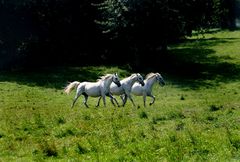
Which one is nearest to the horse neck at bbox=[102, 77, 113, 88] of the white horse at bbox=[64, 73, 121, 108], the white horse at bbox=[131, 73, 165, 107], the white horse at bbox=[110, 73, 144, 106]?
the white horse at bbox=[64, 73, 121, 108]

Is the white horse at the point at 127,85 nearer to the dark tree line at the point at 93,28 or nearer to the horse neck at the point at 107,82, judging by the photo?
the horse neck at the point at 107,82

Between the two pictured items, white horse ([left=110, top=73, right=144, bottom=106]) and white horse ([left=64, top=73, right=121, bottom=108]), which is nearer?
white horse ([left=64, top=73, right=121, bottom=108])

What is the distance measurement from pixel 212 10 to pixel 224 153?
4167 centimetres

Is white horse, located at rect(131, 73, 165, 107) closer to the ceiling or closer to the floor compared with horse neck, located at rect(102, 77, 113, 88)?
closer to the floor

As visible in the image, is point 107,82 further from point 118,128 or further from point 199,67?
point 199,67

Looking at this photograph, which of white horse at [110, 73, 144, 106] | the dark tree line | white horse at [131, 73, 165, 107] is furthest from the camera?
the dark tree line

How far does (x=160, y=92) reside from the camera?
3634 cm

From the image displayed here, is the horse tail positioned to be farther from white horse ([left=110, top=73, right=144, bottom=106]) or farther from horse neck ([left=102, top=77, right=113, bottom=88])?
white horse ([left=110, top=73, right=144, bottom=106])

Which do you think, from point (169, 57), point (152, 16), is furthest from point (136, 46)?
point (169, 57)

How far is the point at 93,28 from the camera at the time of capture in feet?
184

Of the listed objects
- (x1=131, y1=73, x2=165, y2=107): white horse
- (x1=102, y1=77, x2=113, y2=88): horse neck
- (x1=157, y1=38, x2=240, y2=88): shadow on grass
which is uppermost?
(x1=102, y1=77, x2=113, y2=88): horse neck

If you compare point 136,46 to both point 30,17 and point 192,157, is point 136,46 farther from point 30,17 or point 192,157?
point 192,157

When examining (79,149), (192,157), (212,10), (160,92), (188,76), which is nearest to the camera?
(192,157)

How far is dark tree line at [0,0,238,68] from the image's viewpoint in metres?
46.8
